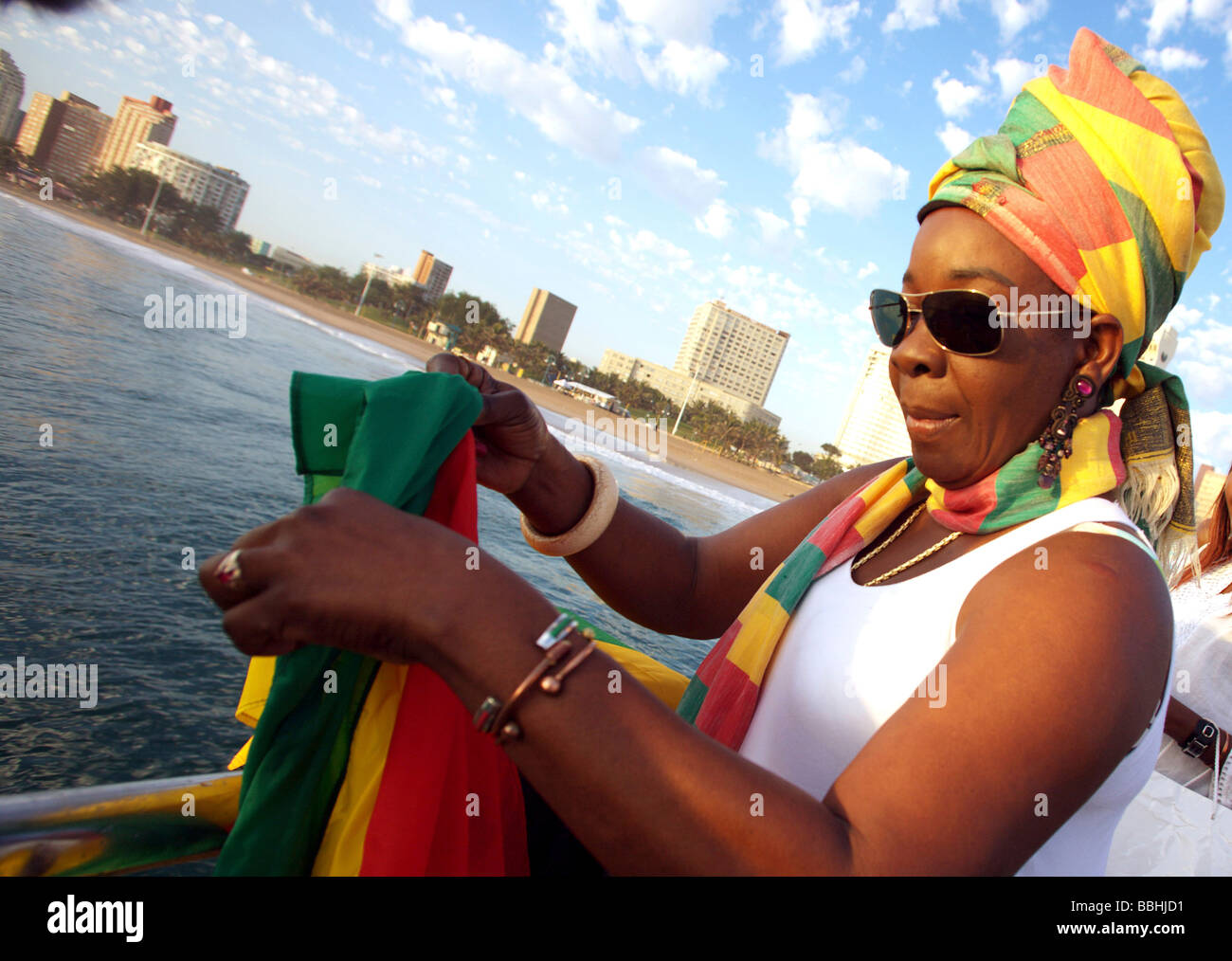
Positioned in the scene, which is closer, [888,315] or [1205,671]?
[888,315]

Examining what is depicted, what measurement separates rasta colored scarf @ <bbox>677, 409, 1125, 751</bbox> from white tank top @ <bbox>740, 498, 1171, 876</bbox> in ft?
0.13

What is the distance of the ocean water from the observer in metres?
3.47

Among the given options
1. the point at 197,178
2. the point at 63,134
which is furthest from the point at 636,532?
the point at 197,178

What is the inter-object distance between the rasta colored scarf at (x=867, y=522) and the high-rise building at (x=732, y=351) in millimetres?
148906

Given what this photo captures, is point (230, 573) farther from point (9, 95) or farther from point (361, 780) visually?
point (9, 95)

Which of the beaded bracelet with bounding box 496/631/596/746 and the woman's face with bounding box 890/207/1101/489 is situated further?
the woman's face with bounding box 890/207/1101/489

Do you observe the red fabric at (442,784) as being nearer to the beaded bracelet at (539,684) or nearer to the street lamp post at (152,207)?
the beaded bracelet at (539,684)

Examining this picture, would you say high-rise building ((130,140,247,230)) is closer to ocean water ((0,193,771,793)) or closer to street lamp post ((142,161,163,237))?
street lamp post ((142,161,163,237))

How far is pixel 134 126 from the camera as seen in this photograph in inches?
3393

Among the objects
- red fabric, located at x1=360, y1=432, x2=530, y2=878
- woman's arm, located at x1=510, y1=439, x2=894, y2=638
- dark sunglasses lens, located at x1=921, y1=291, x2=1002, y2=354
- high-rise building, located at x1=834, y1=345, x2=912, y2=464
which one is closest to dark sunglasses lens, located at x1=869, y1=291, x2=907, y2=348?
dark sunglasses lens, located at x1=921, y1=291, x2=1002, y2=354

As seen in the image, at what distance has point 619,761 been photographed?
851 millimetres

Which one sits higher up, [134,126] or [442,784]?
[134,126]

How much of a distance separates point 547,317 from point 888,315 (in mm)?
118558
